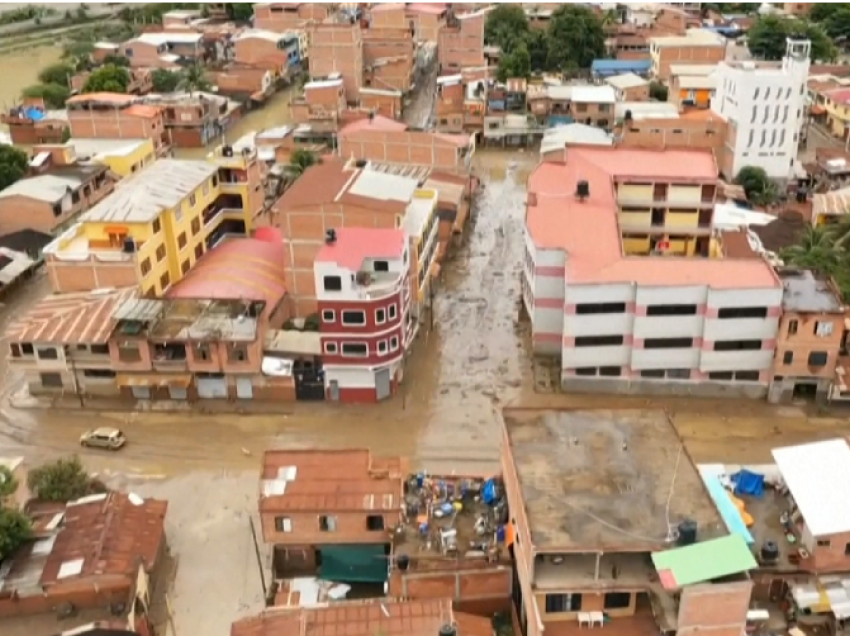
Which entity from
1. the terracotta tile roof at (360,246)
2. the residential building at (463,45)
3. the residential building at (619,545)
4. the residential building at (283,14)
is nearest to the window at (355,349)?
the terracotta tile roof at (360,246)

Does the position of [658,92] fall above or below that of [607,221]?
below

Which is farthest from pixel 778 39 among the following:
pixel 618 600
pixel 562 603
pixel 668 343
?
pixel 562 603

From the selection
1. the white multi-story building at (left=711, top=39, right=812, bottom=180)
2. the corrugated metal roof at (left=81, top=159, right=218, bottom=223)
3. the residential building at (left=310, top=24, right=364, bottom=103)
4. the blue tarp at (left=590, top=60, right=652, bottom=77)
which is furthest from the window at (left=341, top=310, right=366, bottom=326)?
the blue tarp at (left=590, top=60, right=652, bottom=77)

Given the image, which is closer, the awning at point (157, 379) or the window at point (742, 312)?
the window at point (742, 312)

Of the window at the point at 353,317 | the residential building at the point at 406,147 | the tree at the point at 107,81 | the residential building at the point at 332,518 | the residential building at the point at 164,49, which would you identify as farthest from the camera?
the residential building at the point at 164,49

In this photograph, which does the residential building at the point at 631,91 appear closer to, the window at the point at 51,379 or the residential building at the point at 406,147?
the residential building at the point at 406,147

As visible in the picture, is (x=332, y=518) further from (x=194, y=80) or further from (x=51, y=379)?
(x=194, y=80)

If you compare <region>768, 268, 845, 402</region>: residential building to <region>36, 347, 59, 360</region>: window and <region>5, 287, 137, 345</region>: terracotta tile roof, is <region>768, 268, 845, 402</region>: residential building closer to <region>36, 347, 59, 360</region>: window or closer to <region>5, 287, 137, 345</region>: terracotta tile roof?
<region>5, 287, 137, 345</region>: terracotta tile roof
